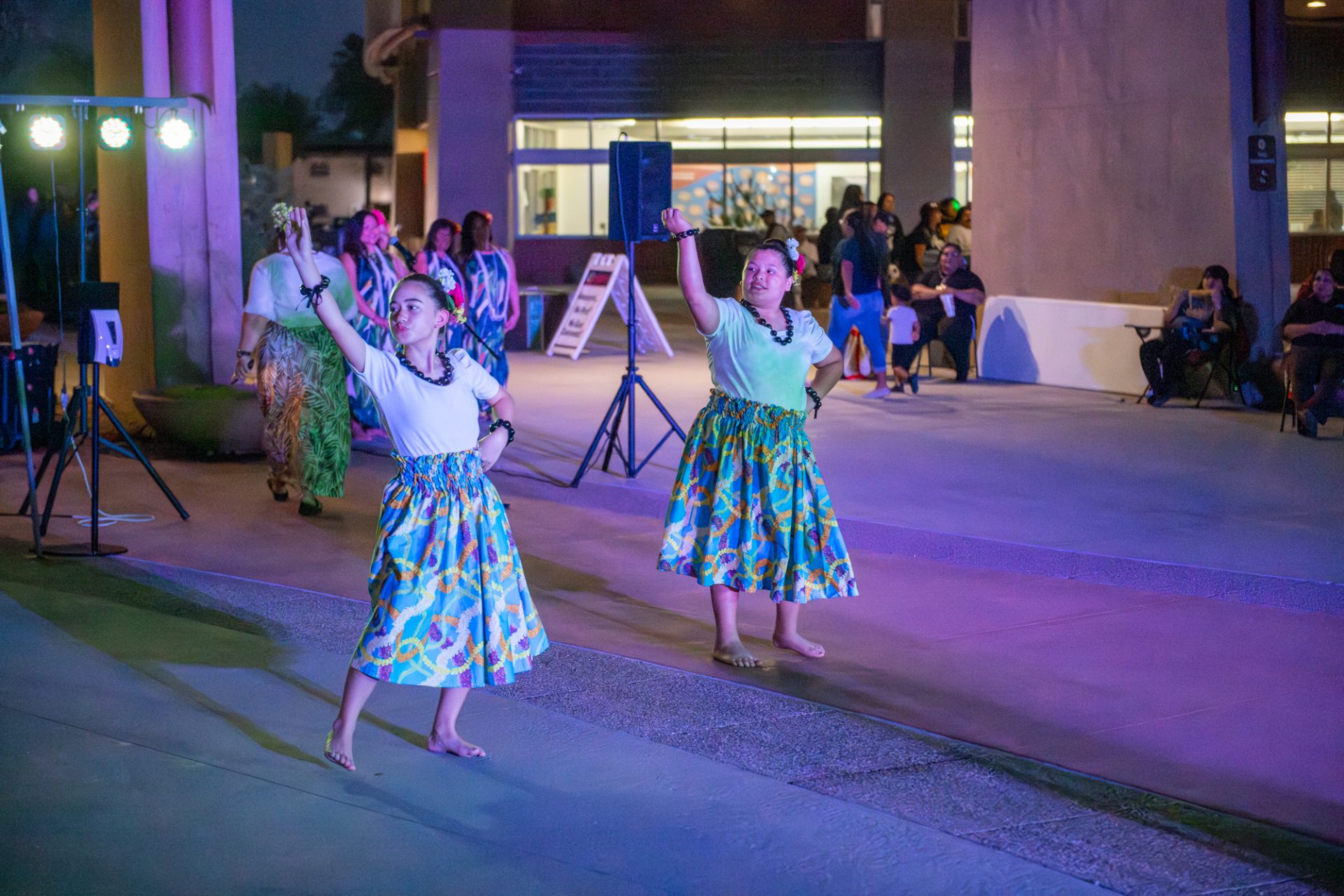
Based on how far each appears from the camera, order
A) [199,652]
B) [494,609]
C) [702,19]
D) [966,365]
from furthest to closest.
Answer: [702,19]
[966,365]
[199,652]
[494,609]

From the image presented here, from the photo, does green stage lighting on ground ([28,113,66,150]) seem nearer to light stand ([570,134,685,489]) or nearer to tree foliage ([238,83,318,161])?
light stand ([570,134,685,489])

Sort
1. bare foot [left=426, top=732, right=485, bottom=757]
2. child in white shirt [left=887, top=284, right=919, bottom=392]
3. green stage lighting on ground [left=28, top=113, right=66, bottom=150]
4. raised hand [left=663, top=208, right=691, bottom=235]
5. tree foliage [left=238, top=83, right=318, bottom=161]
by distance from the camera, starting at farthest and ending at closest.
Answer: tree foliage [left=238, top=83, right=318, bottom=161]
child in white shirt [left=887, top=284, right=919, bottom=392]
green stage lighting on ground [left=28, top=113, right=66, bottom=150]
raised hand [left=663, top=208, right=691, bottom=235]
bare foot [left=426, top=732, right=485, bottom=757]

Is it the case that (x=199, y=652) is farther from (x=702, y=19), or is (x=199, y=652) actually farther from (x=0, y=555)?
(x=702, y=19)

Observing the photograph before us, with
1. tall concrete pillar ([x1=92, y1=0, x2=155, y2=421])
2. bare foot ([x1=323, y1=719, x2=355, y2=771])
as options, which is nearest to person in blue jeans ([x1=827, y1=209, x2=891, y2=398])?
tall concrete pillar ([x1=92, y1=0, x2=155, y2=421])

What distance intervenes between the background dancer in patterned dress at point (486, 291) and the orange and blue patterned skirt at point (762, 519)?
564cm

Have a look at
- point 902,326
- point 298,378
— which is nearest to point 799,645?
point 298,378

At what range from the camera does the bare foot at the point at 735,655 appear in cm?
626

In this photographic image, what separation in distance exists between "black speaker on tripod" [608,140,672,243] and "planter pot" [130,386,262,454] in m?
3.69

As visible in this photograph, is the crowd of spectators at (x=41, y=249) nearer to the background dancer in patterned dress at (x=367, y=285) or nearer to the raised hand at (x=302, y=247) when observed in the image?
the background dancer in patterned dress at (x=367, y=285)

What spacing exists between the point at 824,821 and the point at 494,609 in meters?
1.24

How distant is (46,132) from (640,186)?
4.12 meters

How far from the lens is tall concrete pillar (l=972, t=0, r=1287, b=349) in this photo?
13.9m

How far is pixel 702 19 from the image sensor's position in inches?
1334

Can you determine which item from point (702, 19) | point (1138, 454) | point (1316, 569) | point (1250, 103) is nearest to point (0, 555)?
point (1316, 569)
